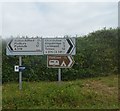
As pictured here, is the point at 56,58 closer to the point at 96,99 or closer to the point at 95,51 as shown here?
the point at 96,99

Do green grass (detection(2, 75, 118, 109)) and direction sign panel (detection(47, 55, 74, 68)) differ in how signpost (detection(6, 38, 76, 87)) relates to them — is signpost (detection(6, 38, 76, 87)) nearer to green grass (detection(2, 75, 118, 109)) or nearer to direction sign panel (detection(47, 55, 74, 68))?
direction sign panel (detection(47, 55, 74, 68))

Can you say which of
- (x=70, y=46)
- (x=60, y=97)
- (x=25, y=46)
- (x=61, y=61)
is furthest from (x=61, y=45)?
(x=60, y=97)

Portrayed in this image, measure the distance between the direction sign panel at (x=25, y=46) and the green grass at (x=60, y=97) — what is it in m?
1.35

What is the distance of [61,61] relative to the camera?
1198 cm

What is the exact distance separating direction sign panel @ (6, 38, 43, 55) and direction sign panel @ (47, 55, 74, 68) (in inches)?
18.1

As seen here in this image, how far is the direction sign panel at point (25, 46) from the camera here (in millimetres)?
12000

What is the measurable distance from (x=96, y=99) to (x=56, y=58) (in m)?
1.97

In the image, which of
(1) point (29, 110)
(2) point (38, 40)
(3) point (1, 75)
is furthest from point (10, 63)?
(1) point (29, 110)

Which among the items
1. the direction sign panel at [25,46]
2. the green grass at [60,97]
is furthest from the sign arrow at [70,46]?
the green grass at [60,97]

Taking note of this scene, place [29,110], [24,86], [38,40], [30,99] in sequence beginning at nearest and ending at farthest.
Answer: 1. [29,110]
2. [30,99]
3. [38,40]
4. [24,86]

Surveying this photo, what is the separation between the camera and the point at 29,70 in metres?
15.3

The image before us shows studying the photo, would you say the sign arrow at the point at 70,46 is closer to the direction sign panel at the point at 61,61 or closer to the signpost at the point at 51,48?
the signpost at the point at 51,48

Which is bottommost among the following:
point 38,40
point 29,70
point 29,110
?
point 29,110

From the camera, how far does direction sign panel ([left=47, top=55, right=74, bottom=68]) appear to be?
11922mm
